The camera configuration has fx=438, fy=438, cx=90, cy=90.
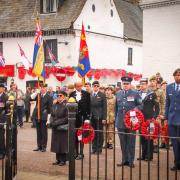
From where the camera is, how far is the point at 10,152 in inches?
269

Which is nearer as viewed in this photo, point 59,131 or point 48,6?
point 59,131

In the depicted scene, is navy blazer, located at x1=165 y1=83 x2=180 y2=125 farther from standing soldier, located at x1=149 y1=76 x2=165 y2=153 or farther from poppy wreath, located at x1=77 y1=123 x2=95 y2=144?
poppy wreath, located at x1=77 y1=123 x2=95 y2=144

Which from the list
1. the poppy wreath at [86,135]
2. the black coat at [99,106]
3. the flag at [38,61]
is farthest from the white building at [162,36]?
the poppy wreath at [86,135]

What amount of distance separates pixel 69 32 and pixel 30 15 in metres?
3.79

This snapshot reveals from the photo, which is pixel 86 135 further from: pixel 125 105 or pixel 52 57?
pixel 52 57

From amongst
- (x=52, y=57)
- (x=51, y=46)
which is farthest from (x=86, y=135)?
(x=51, y=46)

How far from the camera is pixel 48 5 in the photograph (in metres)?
28.4

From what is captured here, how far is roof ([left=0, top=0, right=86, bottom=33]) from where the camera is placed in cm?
2680

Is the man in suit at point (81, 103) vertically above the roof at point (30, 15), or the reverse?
the roof at point (30, 15)

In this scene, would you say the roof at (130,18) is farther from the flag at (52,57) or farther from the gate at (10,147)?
the gate at (10,147)

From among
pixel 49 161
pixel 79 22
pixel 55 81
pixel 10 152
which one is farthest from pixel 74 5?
pixel 10 152

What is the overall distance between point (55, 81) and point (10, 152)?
1995cm

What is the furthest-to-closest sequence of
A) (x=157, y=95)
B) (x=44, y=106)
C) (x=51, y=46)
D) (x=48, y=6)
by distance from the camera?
(x=48, y=6)
(x=51, y=46)
(x=44, y=106)
(x=157, y=95)

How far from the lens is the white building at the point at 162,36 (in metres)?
18.7
